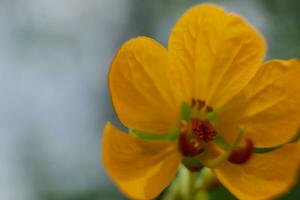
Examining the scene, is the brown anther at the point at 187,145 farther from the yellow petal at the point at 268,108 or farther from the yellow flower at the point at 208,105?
the yellow petal at the point at 268,108

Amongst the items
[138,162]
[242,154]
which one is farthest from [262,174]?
[138,162]

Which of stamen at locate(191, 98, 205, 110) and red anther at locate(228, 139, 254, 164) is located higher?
stamen at locate(191, 98, 205, 110)

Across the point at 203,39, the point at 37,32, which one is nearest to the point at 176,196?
the point at 203,39

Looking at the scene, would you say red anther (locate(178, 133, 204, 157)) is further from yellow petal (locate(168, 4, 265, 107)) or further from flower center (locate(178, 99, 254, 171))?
yellow petal (locate(168, 4, 265, 107))

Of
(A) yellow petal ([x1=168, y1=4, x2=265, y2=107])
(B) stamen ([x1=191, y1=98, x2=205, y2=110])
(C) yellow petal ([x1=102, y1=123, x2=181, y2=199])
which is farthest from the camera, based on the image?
(B) stamen ([x1=191, y1=98, x2=205, y2=110])

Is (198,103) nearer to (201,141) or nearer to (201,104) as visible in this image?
(201,104)

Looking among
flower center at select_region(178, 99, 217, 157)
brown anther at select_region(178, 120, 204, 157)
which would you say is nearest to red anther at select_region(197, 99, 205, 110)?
flower center at select_region(178, 99, 217, 157)

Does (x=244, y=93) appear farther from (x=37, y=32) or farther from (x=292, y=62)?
(x=37, y=32)
